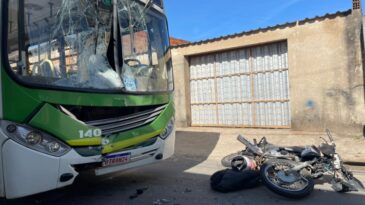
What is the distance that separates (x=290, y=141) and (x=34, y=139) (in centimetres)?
724

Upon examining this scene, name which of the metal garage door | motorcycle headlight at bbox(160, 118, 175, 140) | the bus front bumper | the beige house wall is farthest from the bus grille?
the metal garage door

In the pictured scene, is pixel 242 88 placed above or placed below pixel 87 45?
below

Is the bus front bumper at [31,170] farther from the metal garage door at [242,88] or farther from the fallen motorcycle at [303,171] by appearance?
the metal garage door at [242,88]

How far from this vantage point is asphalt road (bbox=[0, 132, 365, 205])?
5105mm

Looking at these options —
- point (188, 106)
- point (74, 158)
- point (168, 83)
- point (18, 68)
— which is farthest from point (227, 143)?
point (18, 68)

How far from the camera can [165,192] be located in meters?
5.72

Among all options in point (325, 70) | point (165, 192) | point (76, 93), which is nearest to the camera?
point (76, 93)

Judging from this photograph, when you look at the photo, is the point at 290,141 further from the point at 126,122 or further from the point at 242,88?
the point at 126,122

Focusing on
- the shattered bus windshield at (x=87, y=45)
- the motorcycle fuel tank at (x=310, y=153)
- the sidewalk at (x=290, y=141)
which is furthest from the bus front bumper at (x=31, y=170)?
the sidewalk at (x=290, y=141)

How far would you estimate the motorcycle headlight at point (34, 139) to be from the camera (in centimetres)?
411

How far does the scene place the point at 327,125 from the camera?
10219 millimetres

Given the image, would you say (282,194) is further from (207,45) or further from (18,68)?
(207,45)

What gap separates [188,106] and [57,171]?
936 cm

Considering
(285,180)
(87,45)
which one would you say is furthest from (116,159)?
(285,180)
